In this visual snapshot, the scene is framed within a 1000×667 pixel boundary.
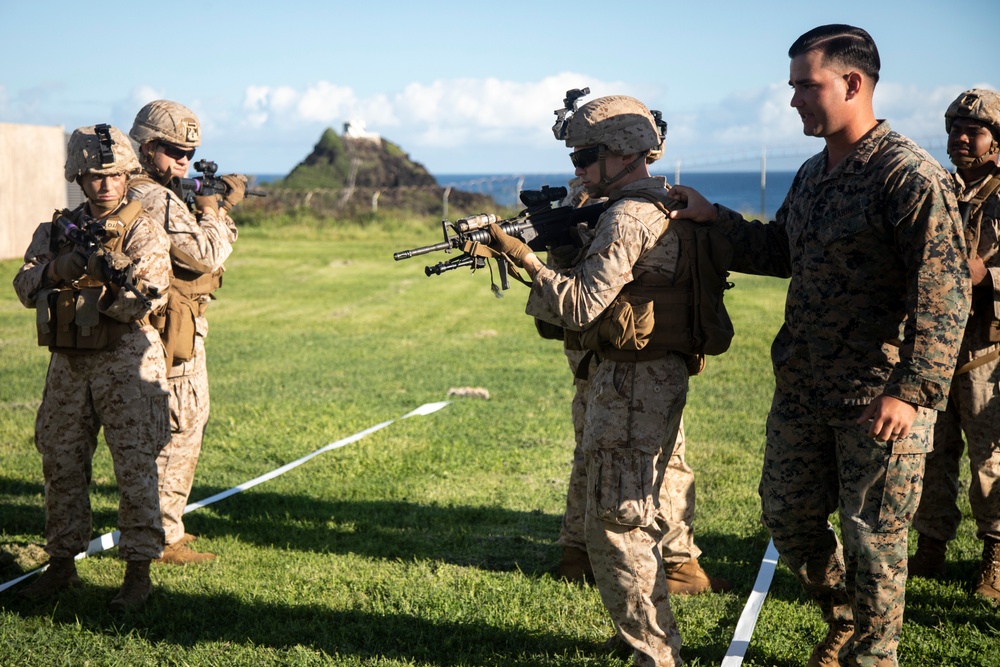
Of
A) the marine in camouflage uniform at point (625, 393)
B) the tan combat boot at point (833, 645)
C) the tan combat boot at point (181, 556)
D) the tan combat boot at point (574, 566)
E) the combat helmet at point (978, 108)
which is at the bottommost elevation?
the tan combat boot at point (181, 556)

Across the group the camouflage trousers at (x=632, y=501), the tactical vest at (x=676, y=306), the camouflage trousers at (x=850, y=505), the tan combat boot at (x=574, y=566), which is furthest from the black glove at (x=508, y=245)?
the tan combat boot at (x=574, y=566)

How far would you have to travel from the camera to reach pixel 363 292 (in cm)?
1844

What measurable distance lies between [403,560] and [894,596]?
2932 mm

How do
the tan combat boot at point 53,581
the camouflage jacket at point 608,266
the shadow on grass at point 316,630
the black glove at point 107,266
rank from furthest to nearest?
the tan combat boot at point 53,581 → the black glove at point 107,266 → the shadow on grass at point 316,630 → the camouflage jacket at point 608,266

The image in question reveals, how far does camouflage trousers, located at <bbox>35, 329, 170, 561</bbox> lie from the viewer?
189 inches

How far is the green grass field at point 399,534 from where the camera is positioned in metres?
4.42

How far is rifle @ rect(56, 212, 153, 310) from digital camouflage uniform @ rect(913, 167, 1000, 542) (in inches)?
162

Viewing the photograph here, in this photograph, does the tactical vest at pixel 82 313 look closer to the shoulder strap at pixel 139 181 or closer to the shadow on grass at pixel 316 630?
the shoulder strap at pixel 139 181

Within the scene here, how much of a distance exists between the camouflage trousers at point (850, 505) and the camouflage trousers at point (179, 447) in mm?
3409

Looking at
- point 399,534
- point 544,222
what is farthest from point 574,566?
point 544,222

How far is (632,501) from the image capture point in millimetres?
3793

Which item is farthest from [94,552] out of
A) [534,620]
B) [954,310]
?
[954,310]

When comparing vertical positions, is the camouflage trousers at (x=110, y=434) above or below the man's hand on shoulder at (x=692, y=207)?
below

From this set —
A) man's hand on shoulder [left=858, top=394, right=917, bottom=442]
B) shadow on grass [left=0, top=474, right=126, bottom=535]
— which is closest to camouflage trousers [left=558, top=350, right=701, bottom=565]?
man's hand on shoulder [left=858, top=394, right=917, bottom=442]
